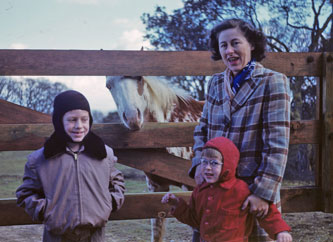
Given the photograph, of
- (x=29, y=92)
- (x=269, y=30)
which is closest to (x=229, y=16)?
(x=269, y=30)

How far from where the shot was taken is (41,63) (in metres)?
A: 2.47

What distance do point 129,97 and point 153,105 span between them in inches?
23.9

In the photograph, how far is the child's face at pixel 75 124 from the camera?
181 cm

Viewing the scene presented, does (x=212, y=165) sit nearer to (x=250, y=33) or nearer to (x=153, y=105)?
(x=250, y=33)

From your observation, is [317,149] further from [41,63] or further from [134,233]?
[134,233]

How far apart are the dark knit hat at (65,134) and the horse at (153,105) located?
0.76m

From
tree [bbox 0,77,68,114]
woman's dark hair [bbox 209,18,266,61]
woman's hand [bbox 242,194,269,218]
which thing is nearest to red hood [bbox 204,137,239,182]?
woman's hand [bbox 242,194,269,218]

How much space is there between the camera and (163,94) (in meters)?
3.62

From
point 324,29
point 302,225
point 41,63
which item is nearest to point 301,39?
point 324,29

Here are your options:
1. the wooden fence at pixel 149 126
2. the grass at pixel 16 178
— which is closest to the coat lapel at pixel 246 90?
the wooden fence at pixel 149 126

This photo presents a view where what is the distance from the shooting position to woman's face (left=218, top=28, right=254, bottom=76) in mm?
1729

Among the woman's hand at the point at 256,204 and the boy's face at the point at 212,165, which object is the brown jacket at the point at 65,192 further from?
the woman's hand at the point at 256,204

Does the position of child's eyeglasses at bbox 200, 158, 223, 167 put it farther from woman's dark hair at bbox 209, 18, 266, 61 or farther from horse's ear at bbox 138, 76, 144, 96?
horse's ear at bbox 138, 76, 144, 96

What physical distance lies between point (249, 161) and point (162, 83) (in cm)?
211
